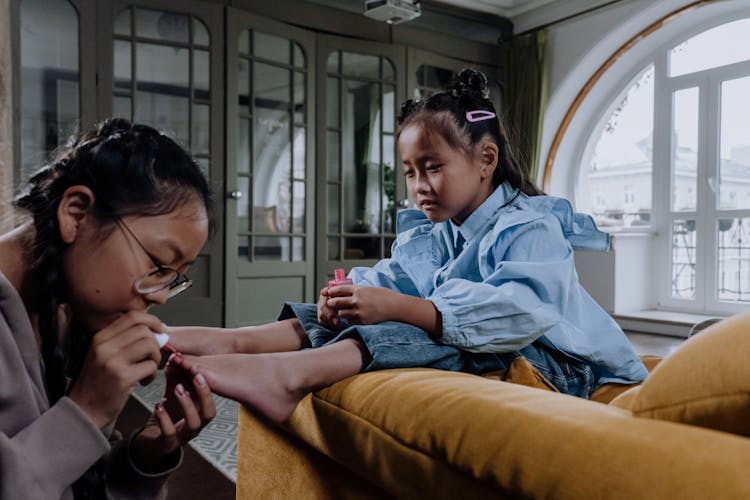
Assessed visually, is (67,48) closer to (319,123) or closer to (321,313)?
(319,123)

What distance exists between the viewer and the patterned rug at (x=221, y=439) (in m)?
1.91

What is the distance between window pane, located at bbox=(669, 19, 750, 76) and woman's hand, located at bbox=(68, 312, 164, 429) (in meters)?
4.79

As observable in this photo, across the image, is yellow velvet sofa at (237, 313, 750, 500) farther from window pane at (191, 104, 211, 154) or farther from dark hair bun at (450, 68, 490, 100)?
window pane at (191, 104, 211, 154)

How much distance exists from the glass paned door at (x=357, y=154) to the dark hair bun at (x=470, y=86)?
2841 mm

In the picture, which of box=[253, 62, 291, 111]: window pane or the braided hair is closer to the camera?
the braided hair

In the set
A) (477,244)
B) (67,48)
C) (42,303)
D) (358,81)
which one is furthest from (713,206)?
(42,303)

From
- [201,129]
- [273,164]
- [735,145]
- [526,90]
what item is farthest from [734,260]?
[201,129]

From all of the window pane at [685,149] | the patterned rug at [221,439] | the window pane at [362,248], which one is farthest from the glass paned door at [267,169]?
the window pane at [685,149]

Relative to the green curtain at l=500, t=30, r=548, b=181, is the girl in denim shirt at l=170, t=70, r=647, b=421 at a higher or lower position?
lower

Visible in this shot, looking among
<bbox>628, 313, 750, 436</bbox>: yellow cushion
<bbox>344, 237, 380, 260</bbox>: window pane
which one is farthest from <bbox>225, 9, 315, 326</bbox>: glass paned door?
<bbox>628, 313, 750, 436</bbox>: yellow cushion

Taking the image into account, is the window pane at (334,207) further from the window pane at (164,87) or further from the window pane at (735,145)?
the window pane at (735,145)

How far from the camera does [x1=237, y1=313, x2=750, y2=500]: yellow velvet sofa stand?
538 mm

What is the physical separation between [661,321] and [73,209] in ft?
14.5

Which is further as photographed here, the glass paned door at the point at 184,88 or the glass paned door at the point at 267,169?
the glass paned door at the point at 267,169
